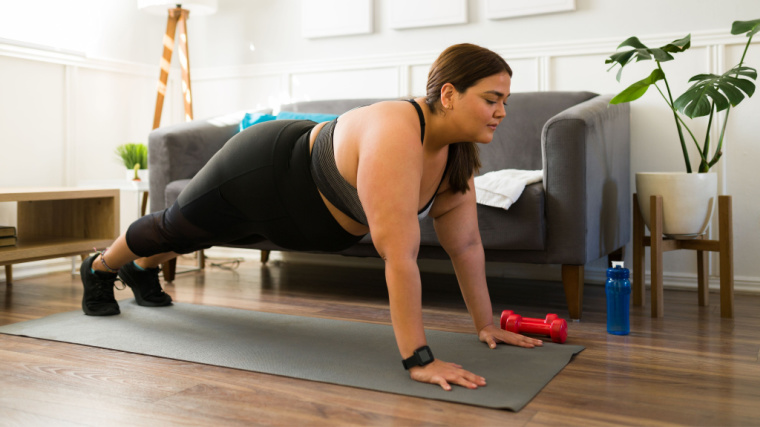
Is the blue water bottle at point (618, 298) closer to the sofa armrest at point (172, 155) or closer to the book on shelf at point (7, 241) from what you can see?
the sofa armrest at point (172, 155)

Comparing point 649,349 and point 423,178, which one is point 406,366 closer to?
point 423,178

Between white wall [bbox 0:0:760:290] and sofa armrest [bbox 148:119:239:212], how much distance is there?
0.76 metres

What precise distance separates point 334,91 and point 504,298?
60.6 inches

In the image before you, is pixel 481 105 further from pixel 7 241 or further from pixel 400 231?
pixel 7 241

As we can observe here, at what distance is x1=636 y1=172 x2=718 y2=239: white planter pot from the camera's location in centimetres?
241

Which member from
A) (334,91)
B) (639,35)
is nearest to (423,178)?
(639,35)

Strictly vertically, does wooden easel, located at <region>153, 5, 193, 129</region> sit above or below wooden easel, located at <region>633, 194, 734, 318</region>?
above

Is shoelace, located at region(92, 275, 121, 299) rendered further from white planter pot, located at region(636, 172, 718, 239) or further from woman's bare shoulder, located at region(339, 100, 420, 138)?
white planter pot, located at region(636, 172, 718, 239)

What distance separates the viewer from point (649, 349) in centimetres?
189

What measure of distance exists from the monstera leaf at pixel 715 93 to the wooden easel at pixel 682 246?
12.7 inches

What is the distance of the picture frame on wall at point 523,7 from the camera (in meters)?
3.09

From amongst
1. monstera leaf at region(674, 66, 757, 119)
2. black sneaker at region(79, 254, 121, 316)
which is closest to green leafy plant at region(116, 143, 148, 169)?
black sneaker at region(79, 254, 121, 316)

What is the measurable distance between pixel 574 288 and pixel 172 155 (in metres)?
1.73

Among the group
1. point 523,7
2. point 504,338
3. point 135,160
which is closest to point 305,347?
point 504,338
